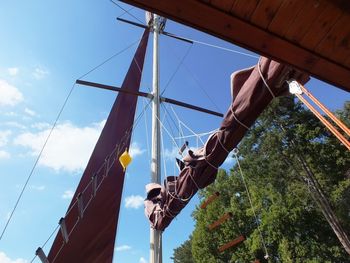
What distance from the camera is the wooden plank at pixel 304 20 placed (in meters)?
1.71

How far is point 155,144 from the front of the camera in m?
6.09

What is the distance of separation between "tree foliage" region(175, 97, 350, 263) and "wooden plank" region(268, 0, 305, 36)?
14.8m

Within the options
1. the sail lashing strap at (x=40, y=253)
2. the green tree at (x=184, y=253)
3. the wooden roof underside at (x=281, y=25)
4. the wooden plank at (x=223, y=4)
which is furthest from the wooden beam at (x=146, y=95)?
the green tree at (x=184, y=253)

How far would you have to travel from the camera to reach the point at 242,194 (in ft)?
81.7

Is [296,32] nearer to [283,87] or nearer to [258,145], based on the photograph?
[283,87]

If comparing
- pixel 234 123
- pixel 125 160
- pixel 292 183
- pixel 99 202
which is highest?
pixel 292 183

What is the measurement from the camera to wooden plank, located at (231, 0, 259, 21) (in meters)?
1.72

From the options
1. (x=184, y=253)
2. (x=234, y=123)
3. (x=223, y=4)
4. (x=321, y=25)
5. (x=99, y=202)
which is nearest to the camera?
(x=223, y=4)

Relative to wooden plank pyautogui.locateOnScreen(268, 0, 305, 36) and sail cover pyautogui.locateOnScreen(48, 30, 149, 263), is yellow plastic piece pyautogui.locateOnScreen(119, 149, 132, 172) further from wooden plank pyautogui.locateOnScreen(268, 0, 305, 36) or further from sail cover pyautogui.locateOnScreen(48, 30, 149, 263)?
wooden plank pyautogui.locateOnScreen(268, 0, 305, 36)

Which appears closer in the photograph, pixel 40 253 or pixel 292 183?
pixel 40 253

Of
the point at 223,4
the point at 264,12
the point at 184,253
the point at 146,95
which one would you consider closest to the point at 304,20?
the point at 264,12

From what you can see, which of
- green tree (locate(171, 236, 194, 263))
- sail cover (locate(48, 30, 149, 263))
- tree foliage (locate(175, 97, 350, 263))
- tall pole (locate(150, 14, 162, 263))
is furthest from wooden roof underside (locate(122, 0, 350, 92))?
green tree (locate(171, 236, 194, 263))

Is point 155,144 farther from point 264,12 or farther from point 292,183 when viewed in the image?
point 292,183

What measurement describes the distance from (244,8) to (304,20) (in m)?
0.35
